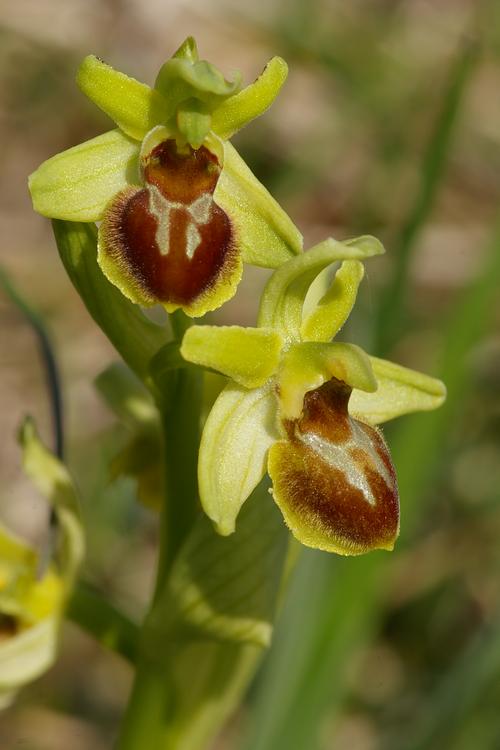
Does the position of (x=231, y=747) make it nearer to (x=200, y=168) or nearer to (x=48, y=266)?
(x=48, y=266)

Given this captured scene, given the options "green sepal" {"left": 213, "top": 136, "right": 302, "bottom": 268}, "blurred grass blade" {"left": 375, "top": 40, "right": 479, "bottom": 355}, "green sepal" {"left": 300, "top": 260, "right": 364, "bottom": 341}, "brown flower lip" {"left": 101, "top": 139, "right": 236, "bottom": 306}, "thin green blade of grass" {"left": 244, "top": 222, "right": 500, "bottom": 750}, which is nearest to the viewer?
"brown flower lip" {"left": 101, "top": 139, "right": 236, "bottom": 306}

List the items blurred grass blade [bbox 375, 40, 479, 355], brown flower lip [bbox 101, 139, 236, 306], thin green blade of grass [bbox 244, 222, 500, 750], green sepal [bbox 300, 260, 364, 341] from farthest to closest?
blurred grass blade [bbox 375, 40, 479, 355] → thin green blade of grass [bbox 244, 222, 500, 750] → green sepal [bbox 300, 260, 364, 341] → brown flower lip [bbox 101, 139, 236, 306]

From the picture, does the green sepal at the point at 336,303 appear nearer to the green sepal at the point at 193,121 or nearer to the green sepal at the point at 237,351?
the green sepal at the point at 237,351

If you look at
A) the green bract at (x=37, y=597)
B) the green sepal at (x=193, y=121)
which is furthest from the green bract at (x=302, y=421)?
the green bract at (x=37, y=597)

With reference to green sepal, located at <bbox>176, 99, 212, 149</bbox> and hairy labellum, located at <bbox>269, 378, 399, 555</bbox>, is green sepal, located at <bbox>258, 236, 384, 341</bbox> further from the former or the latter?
green sepal, located at <bbox>176, 99, 212, 149</bbox>

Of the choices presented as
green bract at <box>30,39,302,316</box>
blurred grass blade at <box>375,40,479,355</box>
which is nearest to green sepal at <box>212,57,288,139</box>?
green bract at <box>30,39,302,316</box>

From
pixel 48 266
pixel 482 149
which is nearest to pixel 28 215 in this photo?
pixel 48 266

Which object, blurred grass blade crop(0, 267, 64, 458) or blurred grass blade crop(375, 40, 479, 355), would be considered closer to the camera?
blurred grass blade crop(0, 267, 64, 458)
